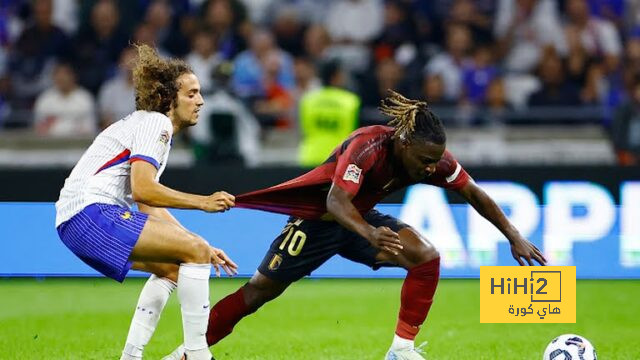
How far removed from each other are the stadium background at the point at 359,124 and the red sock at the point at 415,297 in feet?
2.81

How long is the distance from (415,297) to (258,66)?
25.9ft

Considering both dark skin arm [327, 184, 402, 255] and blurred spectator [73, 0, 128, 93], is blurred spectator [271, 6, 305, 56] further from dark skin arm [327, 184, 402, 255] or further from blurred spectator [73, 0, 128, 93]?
dark skin arm [327, 184, 402, 255]

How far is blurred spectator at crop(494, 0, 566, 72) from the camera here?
581 inches

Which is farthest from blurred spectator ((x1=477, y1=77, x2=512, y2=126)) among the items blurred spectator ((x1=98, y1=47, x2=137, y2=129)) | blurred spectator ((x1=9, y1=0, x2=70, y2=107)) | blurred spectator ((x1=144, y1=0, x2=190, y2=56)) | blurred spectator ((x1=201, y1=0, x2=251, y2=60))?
blurred spectator ((x1=9, y1=0, x2=70, y2=107))

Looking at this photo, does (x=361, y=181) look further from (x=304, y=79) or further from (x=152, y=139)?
(x=304, y=79)

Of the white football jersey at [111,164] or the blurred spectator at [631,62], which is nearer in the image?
the white football jersey at [111,164]

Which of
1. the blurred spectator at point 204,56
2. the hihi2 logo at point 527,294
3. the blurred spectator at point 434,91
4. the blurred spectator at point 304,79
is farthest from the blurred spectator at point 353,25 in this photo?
the hihi2 logo at point 527,294

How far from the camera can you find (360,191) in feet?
22.2

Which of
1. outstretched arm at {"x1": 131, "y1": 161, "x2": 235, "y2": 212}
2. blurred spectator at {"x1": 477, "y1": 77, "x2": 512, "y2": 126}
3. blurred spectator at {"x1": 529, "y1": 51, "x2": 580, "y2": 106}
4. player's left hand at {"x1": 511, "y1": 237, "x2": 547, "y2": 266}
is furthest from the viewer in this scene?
blurred spectator at {"x1": 529, "y1": 51, "x2": 580, "y2": 106}

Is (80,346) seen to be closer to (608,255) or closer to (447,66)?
(608,255)

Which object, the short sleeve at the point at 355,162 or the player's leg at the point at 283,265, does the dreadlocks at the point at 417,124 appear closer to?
the short sleeve at the point at 355,162

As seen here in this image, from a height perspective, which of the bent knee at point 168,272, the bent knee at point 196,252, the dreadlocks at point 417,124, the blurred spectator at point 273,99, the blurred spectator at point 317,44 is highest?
the blurred spectator at point 317,44

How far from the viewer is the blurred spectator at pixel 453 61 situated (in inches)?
562

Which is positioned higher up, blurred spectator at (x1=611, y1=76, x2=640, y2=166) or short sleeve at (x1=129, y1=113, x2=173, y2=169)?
blurred spectator at (x1=611, y1=76, x2=640, y2=166)
